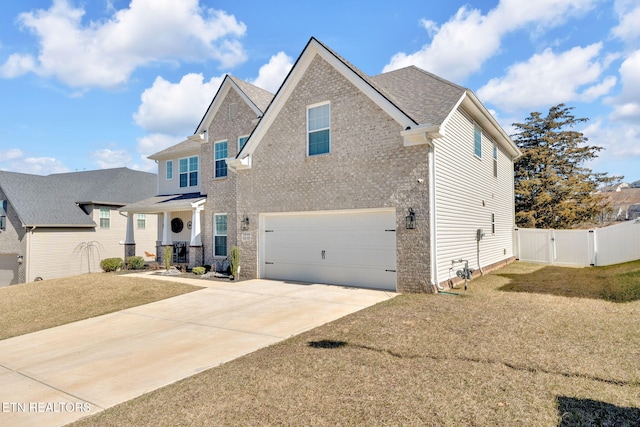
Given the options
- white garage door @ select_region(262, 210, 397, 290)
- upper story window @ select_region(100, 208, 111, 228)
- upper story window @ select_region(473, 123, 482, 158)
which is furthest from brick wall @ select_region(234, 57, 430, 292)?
upper story window @ select_region(100, 208, 111, 228)

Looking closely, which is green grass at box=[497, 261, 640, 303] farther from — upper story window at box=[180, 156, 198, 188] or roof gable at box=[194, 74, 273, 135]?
upper story window at box=[180, 156, 198, 188]

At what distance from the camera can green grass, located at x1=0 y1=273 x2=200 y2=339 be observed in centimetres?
929

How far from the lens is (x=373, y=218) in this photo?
11.6 metres

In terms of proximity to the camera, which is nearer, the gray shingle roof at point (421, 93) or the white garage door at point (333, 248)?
the gray shingle roof at point (421, 93)

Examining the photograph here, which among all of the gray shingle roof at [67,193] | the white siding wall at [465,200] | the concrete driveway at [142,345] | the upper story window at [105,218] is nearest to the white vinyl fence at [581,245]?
the white siding wall at [465,200]

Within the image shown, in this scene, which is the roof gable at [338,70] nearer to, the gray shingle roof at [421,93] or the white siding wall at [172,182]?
the gray shingle roof at [421,93]

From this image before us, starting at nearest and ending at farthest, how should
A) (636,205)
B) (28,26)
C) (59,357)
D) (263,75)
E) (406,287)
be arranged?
(59,357) < (406,287) < (28,26) < (263,75) < (636,205)

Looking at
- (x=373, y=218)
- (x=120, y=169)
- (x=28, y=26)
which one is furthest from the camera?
(x=120, y=169)

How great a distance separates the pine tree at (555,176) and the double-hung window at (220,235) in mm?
22748

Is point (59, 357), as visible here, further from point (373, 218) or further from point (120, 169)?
point (120, 169)

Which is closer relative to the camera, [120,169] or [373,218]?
[373,218]

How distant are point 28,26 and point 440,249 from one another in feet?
51.3

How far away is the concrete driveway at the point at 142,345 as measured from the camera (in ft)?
15.2

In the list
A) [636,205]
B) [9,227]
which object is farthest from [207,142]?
[636,205]
